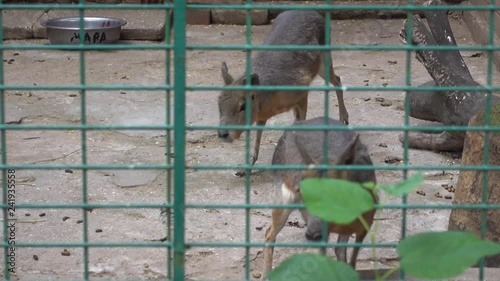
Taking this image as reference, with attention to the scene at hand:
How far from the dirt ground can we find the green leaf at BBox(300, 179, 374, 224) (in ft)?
8.68

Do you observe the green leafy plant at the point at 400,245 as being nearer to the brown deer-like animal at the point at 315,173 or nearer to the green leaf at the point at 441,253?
the green leaf at the point at 441,253

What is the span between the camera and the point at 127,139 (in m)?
7.98

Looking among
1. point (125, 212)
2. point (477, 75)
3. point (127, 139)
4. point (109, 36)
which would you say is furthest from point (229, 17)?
point (125, 212)

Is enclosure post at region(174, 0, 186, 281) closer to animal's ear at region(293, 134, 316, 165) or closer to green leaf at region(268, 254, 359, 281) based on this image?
green leaf at region(268, 254, 359, 281)

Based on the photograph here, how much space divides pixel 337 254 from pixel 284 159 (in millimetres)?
708

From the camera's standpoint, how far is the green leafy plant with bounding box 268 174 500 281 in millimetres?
2852

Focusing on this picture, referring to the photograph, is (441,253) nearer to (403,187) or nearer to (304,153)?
(403,187)

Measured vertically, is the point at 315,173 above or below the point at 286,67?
below

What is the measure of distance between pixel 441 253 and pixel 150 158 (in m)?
4.82

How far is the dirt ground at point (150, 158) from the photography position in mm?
5805

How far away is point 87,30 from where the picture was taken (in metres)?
10.4

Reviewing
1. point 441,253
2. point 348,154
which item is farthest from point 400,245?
point 348,154

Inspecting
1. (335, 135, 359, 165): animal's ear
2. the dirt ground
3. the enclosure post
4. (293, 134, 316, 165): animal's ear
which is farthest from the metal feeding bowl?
the enclosure post

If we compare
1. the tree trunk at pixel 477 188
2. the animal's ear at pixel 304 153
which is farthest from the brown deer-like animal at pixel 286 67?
the animal's ear at pixel 304 153
